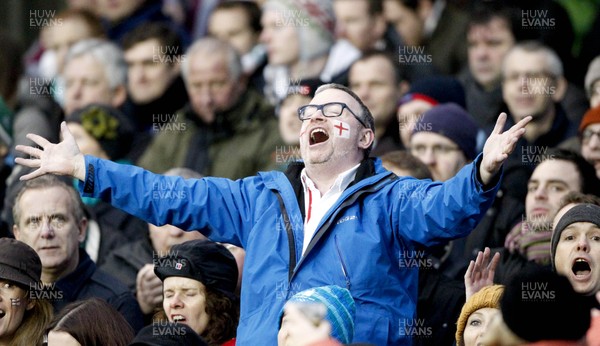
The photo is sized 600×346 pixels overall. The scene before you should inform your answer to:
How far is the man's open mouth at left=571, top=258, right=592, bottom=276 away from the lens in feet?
26.8

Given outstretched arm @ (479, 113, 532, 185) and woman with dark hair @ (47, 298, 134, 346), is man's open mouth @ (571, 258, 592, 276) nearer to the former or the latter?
outstretched arm @ (479, 113, 532, 185)

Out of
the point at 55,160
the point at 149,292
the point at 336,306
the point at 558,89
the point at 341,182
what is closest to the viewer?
the point at 336,306

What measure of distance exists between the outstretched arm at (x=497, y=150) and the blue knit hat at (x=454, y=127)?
292 cm

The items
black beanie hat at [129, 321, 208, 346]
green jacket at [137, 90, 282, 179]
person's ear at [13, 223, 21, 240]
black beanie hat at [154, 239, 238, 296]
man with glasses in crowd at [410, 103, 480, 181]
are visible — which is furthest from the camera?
green jacket at [137, 90, 282, 179]

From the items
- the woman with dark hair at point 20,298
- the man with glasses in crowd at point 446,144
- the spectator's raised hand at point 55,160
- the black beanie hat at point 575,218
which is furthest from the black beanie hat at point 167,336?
the man with glasses in crowd at point 446,144

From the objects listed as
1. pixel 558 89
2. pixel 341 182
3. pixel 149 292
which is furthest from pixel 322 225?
pixel 558 89

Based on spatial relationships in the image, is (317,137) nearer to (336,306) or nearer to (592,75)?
(336,306)

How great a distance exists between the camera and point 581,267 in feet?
27.0

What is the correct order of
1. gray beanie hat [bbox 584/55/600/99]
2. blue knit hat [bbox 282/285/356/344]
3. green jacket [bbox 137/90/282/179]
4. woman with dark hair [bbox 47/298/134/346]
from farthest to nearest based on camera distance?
green jacket [bbox 137/90/282/179]
gray beanie hat [bbox 584/55/600/99]
woman with dark hair [bbox 47/298/134/346]
blue knit hat [bbox 282/285/356/344]

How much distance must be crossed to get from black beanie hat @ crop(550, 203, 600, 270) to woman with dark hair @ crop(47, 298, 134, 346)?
2.54 m

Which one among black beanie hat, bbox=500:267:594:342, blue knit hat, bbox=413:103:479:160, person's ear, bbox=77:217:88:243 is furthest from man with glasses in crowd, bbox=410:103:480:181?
black beanie hat, bbox=500:267:594:342

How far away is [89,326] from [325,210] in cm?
149

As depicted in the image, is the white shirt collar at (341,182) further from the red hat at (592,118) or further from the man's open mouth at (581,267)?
the red hat at (592,118)

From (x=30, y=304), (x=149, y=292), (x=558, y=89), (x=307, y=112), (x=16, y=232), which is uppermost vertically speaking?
(x=558, y=89)
